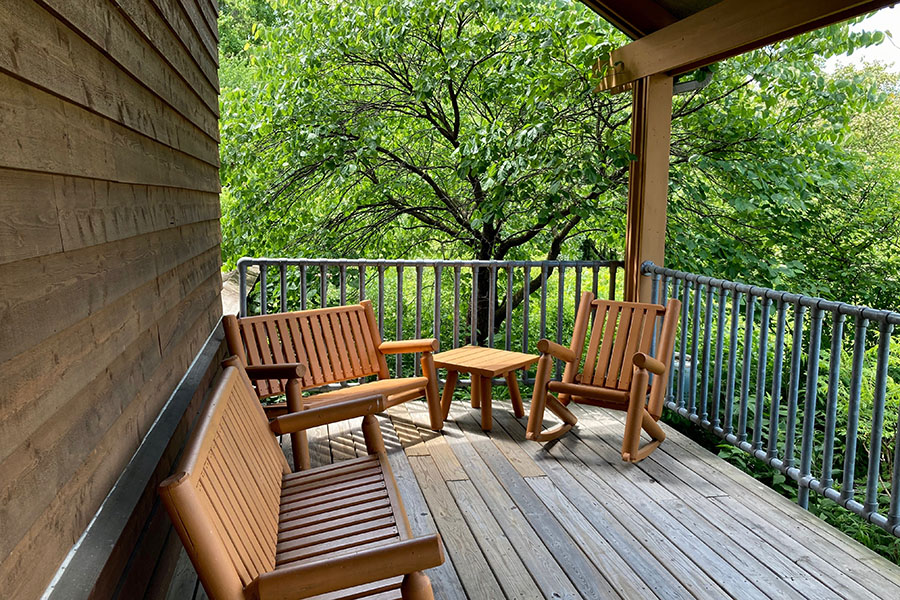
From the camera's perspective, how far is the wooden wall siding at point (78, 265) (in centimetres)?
108

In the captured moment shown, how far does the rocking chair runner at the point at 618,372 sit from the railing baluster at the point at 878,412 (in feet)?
3.46

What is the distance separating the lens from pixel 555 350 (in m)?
→ 3.89

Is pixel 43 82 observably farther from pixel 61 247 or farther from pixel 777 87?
pixel 777 87

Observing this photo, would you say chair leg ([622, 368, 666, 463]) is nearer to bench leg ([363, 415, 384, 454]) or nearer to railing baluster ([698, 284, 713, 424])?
railing baluster ([698, 284, 713, 424])

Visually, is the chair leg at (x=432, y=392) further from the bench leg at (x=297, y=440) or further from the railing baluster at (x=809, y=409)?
the railing baluster at (x=809, y=409)

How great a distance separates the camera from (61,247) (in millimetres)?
1304

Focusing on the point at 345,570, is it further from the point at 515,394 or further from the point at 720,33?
the point at 720,33

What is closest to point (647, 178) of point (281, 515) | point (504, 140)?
point (504, 140)

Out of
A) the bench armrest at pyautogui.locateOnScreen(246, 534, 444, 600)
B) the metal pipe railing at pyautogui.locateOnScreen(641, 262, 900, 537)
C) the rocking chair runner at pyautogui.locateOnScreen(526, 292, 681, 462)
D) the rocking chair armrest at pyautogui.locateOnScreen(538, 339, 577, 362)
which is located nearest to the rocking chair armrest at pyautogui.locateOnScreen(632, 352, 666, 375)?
the rocking chair runner at pyautogui.locateOnScreen(526, 292, 681, 462)

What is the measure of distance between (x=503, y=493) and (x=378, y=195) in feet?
13.1

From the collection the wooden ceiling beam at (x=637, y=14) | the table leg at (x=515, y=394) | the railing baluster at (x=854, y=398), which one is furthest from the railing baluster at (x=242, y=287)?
the railing baluster at (x=854, y=398)

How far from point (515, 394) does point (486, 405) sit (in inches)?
10.5

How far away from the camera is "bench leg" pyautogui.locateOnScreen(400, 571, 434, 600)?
1.51 meters

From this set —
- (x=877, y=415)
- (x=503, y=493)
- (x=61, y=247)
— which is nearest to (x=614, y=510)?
(x=503, y=493)
